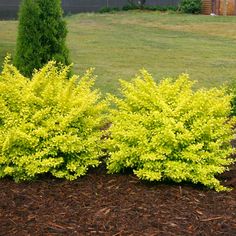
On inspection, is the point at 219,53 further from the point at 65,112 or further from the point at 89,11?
the point at 89,11

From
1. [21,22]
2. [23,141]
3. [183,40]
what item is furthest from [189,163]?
[183,40]

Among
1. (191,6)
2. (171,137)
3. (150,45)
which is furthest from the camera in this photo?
(191,6)

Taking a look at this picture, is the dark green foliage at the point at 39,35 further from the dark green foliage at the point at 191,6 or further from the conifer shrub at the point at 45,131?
the dark green foliage at the point at 191,6

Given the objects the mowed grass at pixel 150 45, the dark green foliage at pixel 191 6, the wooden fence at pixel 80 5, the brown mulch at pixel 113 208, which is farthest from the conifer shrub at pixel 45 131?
the wooden fence at pixel 80 5

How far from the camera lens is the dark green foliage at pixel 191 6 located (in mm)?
29625

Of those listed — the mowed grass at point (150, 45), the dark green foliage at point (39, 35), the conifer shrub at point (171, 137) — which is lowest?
the mowed grass at point (150, 45)

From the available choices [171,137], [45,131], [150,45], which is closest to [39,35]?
[45,131]

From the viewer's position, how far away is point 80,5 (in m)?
31.5

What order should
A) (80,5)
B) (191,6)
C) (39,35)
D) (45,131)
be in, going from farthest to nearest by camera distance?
(80,5)
(191,6)
(39,35)
(45,131)

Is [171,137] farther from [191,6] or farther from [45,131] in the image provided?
[191,6]

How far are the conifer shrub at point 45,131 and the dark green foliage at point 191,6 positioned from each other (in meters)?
25.1

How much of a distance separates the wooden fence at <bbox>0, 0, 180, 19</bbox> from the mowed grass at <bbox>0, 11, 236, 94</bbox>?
2.71m

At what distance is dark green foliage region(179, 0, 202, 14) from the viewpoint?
1166 inches

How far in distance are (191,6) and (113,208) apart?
26266 mm
